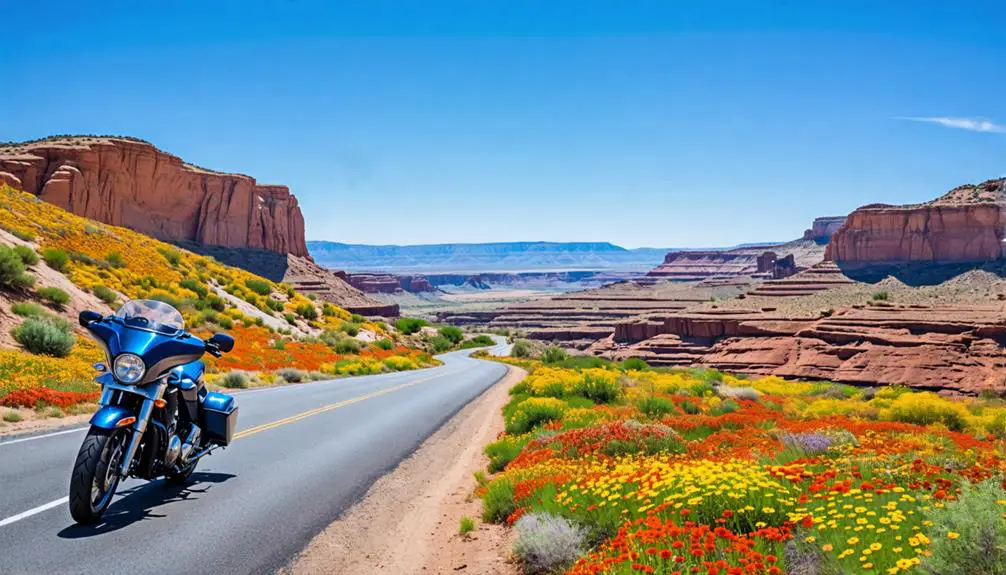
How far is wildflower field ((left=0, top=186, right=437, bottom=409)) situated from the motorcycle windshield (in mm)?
7461

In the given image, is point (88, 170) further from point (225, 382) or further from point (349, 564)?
point (349, 564)

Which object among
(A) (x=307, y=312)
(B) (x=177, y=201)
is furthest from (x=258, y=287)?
(B) (x=177, y=201)

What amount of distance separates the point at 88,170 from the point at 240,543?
3071 inches

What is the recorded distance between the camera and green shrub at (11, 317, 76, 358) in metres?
18.2

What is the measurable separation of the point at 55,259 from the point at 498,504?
87.6 ft

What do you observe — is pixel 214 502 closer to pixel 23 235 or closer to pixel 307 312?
pixel 23 235

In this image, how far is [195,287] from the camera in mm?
40188

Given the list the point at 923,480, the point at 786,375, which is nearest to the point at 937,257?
the point at 786,375

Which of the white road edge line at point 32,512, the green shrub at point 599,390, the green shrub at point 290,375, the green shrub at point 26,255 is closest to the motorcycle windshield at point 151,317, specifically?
the white road edge line at point 32,512

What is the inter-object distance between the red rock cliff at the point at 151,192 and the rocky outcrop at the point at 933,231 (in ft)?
299

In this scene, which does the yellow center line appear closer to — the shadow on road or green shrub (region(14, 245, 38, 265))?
the shadow on road

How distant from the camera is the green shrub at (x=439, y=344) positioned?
70.4 meters

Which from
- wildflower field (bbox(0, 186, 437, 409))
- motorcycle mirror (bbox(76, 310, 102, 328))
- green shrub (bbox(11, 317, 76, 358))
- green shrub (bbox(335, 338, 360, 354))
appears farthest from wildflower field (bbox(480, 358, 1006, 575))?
green shrub (bbox(335, 338, 360, 354))

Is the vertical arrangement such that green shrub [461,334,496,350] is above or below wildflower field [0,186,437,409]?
below
